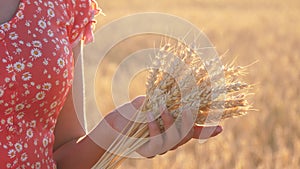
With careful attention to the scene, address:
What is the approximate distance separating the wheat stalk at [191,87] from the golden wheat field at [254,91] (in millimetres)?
255

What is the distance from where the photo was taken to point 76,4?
179 cm

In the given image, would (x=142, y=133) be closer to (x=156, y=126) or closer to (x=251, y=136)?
(x=156, y=126)

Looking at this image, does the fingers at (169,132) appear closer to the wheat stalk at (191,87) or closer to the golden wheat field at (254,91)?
the wheat stalk at (191,87)

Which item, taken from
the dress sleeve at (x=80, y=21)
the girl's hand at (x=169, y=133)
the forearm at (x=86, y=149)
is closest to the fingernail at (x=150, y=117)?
the girl's hand at (x=169, y=133)

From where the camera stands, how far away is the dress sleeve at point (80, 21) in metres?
1.78

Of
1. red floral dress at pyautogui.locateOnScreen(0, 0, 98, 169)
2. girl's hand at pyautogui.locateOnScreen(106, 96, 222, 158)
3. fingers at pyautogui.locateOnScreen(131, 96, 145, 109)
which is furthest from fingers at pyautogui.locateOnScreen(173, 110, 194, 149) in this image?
red floral dress at pyautogui.locateOnScreen(0, 0, 98, 169)

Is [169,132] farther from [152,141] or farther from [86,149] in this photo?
[86,149]

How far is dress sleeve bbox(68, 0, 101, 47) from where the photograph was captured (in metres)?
1.78

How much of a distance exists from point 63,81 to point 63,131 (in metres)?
0.20

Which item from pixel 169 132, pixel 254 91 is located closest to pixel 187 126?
pixel 169 132

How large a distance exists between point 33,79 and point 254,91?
4131mm

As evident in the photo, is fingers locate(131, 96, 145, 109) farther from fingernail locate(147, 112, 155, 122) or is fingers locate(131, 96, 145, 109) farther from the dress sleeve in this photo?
the dress sleeve

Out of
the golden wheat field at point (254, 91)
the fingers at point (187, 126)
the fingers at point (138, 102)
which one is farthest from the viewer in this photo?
the golden wheat field at point (254, 91)

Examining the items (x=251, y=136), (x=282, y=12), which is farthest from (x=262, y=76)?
(x=282, y=12)
